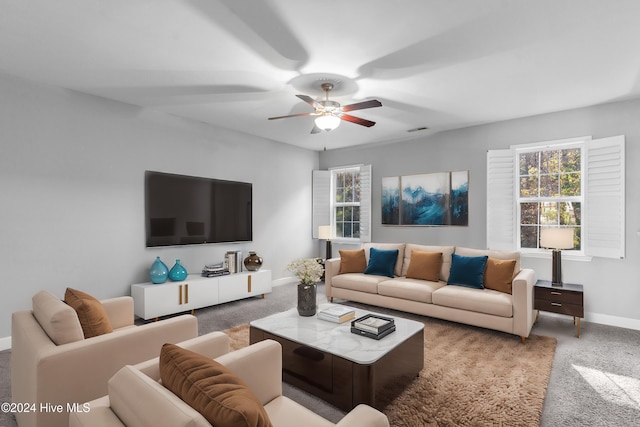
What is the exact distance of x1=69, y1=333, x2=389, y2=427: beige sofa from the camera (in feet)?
3.27

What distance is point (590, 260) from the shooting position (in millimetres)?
3990

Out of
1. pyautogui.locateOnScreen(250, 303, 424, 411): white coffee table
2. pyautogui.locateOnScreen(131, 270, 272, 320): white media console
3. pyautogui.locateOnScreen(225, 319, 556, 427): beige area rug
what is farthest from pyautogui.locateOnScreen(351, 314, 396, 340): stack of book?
pyautogui.locateOnScreen(131, 270, 272, 320): white media console

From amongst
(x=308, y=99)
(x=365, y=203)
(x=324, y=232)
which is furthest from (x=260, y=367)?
(x=365, y=203)

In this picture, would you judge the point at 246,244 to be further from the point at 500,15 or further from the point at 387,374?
the point at 500,15

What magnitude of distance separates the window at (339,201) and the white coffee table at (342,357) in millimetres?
3758

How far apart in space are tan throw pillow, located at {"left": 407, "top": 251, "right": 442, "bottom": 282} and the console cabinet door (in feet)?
7.02

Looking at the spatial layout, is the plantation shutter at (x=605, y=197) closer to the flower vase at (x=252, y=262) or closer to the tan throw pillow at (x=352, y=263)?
the tan throw pillow at (x=352, y=263)

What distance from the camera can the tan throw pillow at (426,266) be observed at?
4.32 metres

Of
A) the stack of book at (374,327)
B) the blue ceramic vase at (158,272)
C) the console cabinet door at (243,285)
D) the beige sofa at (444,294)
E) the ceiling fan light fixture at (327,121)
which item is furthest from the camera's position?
the console cabinet door at (243,285)

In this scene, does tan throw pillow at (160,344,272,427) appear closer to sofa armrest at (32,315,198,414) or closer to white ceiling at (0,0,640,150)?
sofa armrest at (32,315,198,414)

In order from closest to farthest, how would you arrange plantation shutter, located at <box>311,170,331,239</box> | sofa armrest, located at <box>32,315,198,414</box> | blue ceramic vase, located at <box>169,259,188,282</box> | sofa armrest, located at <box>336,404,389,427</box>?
sofa armrest, located at <box>336,404,389,427</box> < sofa armrest, located at <box>32,315,198,414</box> < blue ceramic vase, located at <box>169,259,188,282</box> < plantation shutter, located at <box>311,170,331,239</box>

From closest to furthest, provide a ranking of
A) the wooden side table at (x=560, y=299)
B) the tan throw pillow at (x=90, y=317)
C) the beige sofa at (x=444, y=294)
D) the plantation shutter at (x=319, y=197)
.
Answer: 1. the tan throw pillow at (x=90, y=317)
2. the beige sofa at (x=444, y=294)
3. the wooden side table at (x=560, y=299)
4. the plantation shutter at (x=319, y=197)

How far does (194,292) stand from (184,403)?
11.4ft

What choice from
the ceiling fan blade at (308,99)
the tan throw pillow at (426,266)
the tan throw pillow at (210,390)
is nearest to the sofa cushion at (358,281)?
the tan throw pillow at (426,266)
